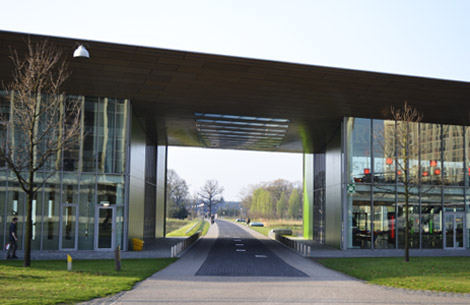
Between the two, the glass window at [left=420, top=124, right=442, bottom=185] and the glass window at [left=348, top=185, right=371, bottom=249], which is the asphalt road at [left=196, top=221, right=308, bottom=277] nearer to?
the glass window at [left=348, top=185, right=371, bottom=249]

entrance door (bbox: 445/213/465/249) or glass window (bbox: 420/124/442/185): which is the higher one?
glass window (bbox: 420/124/442/185)

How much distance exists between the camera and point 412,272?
16.7 meters

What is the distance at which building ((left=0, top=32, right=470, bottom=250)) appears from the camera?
2072 centimetres

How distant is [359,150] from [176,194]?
268 feet

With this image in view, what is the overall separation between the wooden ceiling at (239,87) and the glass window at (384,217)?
4365mm

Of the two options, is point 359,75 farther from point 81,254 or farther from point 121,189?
→ point 81,254

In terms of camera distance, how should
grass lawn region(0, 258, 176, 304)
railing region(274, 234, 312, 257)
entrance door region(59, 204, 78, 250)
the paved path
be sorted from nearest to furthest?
1. grass lawn region(0, 258, 176, 304)
2. the paved path
3. entrance door region(59, 204, 78, 250)
4. railing region(274, 234, 312, 257)

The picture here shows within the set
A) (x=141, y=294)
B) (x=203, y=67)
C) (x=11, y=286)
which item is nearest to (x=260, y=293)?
(x=141, y=294)

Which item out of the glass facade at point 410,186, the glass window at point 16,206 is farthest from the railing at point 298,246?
the glass window at point 16,206

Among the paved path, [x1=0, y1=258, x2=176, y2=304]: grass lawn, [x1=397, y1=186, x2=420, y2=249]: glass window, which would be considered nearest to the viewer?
[x1=0, y1=258, x2=176, y2=304]: grass lawn

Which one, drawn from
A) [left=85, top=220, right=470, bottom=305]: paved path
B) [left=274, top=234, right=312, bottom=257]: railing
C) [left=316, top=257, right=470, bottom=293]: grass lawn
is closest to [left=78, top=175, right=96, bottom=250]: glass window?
[left=85, top=220, right=470, bottom=305]: paved path

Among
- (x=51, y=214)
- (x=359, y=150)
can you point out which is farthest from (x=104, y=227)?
(x=359, y=150)

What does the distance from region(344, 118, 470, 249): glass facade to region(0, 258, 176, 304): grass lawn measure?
13.0 meters

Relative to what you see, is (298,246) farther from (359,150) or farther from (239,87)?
(239,87)
